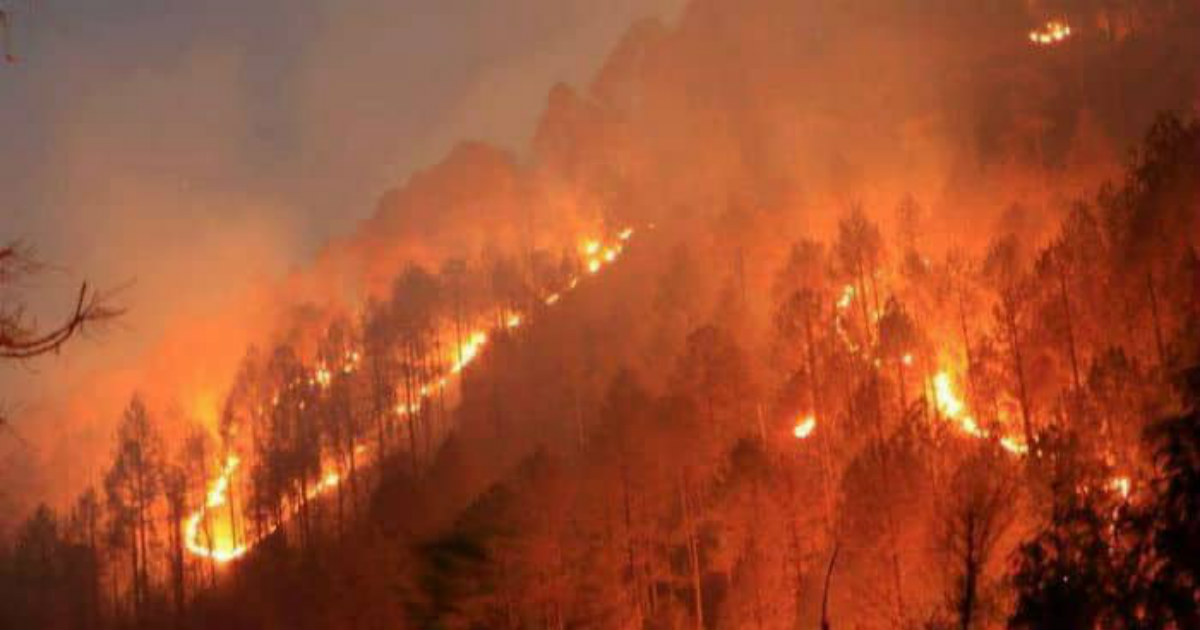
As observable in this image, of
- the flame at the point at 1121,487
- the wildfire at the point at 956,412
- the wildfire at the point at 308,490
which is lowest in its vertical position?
the flame at the point at 1121,487

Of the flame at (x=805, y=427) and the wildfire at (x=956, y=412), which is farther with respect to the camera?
the flame at (x=805, y=427)

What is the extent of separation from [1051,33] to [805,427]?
285 feet

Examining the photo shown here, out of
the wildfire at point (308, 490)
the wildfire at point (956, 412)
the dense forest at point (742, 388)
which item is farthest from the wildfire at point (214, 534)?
the wildfire at point (956, 412)

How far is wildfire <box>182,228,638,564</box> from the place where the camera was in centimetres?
8100

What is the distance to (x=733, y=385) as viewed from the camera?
43.7m

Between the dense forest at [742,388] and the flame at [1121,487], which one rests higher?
the dense forest at [742,388]

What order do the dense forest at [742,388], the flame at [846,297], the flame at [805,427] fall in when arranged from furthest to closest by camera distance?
1. the flame at [846,297]
2. the flame at [805,427]
3. the dense forest at [742,388]

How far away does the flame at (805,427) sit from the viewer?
144 ft

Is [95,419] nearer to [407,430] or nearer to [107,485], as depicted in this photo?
[107,485]

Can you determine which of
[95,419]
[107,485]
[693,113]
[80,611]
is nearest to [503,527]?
[80,611]

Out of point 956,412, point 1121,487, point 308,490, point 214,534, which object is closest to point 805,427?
point 956,412

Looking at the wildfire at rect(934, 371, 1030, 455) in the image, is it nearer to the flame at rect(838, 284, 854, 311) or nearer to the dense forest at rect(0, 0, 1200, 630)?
the dense forest at rect(0, 0, 1200, 630)

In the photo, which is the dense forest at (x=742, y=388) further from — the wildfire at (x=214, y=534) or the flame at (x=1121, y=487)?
the wildfire at (x=214, y=534)

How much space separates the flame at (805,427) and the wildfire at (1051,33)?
83.8m
